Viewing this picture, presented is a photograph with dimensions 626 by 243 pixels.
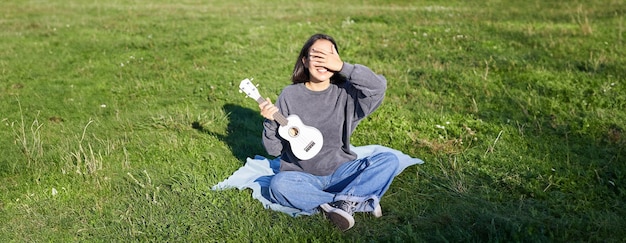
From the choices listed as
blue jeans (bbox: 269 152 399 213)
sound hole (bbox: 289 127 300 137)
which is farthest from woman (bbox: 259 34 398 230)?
sound hole (bbox: 289 127 300 137)

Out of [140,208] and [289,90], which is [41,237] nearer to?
[140,208]

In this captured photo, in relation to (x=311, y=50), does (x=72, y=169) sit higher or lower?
lower

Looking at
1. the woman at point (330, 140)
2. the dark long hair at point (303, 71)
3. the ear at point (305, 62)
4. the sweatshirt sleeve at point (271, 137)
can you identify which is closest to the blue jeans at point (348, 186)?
the woman at point (330, 140)

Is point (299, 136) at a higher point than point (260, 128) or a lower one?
higher

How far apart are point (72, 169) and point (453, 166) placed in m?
3.85

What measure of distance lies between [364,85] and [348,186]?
867 millimetres

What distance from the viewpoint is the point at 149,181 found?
548cm

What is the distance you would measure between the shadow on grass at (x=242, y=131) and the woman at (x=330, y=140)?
4.11 ft

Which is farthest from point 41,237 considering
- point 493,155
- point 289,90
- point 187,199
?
point 493,155

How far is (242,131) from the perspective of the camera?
7199 mm

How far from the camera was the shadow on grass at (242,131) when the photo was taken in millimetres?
6531

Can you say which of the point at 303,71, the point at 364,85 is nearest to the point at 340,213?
the point at 364,85

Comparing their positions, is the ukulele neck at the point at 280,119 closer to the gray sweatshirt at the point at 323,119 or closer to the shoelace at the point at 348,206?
the gray sweatshirt at the point at 323,119

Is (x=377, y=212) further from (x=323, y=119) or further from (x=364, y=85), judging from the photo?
(x=364, y=85)
